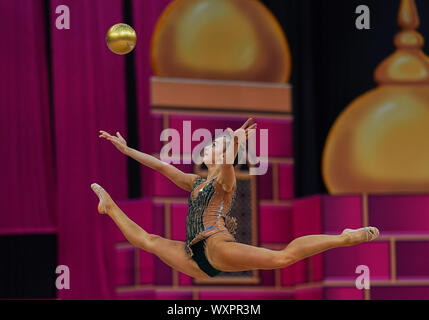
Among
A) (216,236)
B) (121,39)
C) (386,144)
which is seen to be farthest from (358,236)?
(386,144)

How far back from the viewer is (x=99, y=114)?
8.05 metres

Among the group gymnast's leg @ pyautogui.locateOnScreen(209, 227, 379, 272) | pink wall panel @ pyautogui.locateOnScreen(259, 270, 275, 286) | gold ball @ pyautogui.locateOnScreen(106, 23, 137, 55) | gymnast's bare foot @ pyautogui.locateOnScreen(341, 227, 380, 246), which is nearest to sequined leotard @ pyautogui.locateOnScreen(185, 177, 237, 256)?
gymnast's leg @ pyautogui.locateOnScreen(209, 227, 379, 272)

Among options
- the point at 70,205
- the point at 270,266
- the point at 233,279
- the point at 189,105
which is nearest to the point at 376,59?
the point at 189,105

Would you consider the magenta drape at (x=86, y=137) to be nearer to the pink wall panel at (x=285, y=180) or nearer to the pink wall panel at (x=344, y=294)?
the pink wall panel at (x=285, y=180)

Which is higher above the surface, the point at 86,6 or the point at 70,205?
the point at 86,6

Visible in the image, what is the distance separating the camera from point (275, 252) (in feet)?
18.4

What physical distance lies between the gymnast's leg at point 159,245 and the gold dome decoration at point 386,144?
2.56 meters

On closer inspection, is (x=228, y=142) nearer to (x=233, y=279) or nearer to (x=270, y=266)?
(x=270, y=266)

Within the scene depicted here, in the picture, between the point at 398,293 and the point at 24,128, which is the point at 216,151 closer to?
the point at 24,128

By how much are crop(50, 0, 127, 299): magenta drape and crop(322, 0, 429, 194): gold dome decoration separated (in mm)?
1827

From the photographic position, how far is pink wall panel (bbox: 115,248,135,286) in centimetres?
803

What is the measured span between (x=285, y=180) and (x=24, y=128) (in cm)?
220
